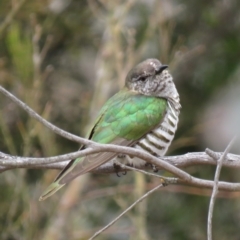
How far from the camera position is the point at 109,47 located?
24.1 ft

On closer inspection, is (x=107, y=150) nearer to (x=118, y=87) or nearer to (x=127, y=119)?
(x=127, y=119)

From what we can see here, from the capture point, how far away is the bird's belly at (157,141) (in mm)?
4930

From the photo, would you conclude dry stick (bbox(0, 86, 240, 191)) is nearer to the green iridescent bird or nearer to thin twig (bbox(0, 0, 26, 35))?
the green iridescent bird

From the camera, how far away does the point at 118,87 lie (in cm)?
794

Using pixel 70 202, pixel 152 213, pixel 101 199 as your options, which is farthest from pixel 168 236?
pixel 70 202

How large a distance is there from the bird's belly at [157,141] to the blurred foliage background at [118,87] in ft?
5.93

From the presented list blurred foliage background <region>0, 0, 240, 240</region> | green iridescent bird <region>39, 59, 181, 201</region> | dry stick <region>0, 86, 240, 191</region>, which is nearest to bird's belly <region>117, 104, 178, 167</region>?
green iridescent bird <region>39, 59, 181, 201</region>

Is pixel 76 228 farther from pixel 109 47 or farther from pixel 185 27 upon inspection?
pixel 185 27

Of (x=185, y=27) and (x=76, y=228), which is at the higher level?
(x=185, y=27)

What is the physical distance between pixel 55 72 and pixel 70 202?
58.8 inches

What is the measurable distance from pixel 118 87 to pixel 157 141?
3.00 metres

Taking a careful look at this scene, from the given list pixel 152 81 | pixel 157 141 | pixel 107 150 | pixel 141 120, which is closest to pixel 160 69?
pixel 152 81

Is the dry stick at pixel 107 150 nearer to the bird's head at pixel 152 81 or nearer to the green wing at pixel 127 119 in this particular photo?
the green wing at pixel 127 119

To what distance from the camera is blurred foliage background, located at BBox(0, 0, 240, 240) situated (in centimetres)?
709
